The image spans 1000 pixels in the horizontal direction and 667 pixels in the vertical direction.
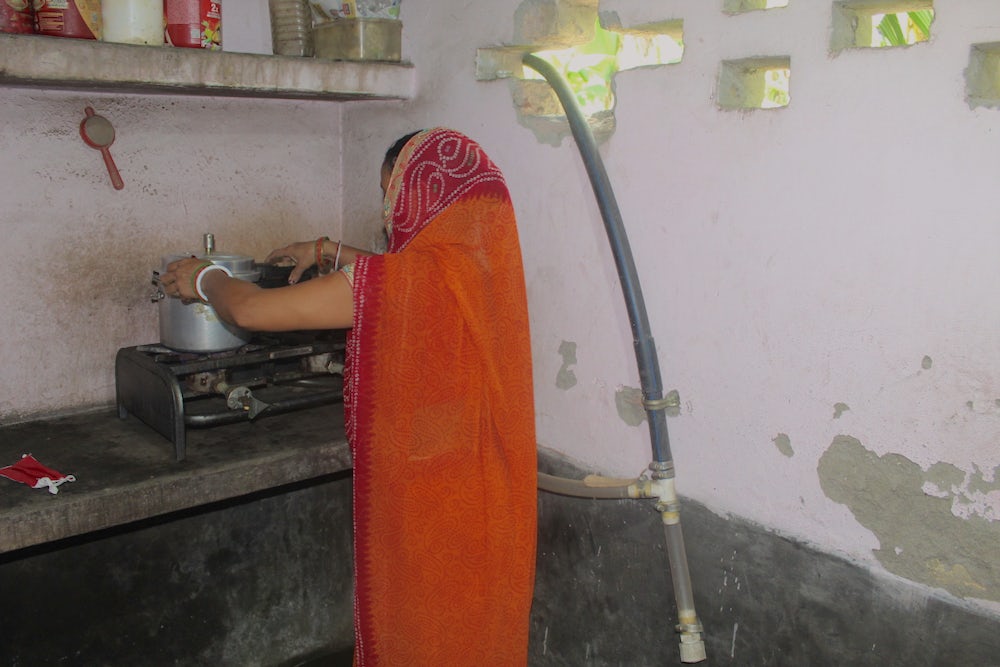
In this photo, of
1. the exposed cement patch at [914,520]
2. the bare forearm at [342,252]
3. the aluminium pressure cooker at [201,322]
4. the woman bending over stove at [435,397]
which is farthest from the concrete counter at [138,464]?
the exposed cement patch at [914,520]

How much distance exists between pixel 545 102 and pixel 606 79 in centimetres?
19

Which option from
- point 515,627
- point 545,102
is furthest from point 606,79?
point 515,627

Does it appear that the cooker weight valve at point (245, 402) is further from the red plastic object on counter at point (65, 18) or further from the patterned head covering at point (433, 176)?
the red plastic object on counter at point (65, 18)

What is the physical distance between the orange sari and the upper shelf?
790mm

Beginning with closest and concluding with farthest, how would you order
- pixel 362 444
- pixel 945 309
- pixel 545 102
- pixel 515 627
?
1. pixel 945 309
2. pixel 362 444
3. pixel 515 627
4. pixel 545 102

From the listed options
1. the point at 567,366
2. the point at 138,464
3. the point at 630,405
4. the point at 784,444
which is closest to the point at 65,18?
the point at 138,464

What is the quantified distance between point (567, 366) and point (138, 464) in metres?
1.13

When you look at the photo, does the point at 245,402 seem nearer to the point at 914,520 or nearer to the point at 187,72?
the point at 187,72

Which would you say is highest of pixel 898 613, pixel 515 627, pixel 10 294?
pixel 10 294

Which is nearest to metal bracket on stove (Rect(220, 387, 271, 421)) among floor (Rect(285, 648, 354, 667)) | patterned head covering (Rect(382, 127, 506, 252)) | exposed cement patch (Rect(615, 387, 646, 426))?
patterned head covering (Rect(382, 127, 506, 252))

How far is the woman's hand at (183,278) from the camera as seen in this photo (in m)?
2.18

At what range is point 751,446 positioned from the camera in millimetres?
2045

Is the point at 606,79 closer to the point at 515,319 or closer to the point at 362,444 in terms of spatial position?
the point at 515,319

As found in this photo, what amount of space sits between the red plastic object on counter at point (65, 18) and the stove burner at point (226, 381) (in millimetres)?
848
